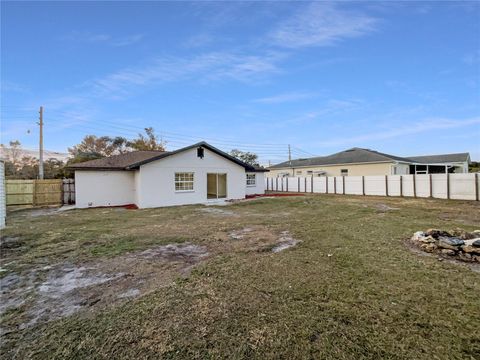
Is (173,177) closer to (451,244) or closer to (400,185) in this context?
(451,244)

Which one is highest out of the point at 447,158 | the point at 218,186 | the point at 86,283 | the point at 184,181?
the point at 447,158

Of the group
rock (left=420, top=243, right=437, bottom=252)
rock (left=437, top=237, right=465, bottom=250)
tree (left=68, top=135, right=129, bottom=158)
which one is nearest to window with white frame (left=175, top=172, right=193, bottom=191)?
rock (left=420, top=243, right=437, bottom=252)

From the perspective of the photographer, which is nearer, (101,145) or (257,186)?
(257,186)

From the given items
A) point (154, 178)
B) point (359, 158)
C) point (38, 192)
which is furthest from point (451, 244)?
point (359, 158)

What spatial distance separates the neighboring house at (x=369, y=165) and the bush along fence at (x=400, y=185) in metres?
4.59

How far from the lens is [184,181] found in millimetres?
14555

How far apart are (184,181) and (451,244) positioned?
41.2 feet

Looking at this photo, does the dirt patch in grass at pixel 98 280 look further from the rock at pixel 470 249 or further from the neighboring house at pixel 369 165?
the neighboring house at pixel 369 165

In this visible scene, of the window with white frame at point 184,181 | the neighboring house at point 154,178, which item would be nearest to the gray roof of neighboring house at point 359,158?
the neighboring house at point 154,178

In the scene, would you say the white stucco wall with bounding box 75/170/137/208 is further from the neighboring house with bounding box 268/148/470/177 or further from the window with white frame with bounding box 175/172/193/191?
the neighboring house with bounding box 268/148/470/177

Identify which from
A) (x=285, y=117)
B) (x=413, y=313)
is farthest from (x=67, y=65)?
(x=285, y=117)

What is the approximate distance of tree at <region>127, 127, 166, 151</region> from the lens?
31.4 m

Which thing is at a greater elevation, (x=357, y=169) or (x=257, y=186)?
(x=357, y=169)

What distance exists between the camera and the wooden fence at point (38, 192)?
13.7 metres
